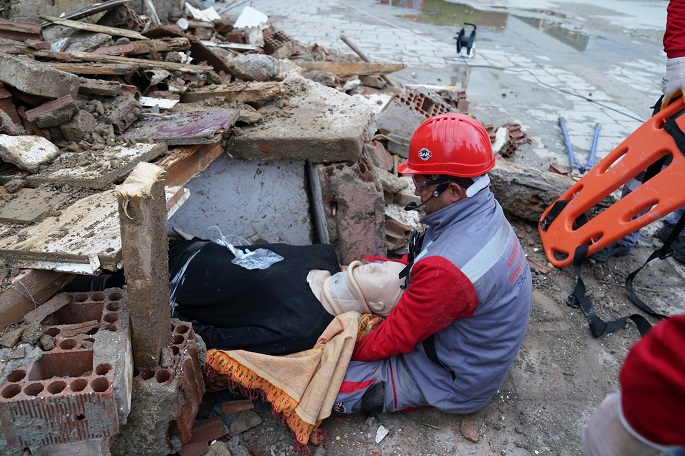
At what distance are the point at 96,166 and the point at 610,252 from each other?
161 inches

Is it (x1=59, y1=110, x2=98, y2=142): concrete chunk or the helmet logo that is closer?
the helmet logo

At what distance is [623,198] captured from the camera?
3.89m

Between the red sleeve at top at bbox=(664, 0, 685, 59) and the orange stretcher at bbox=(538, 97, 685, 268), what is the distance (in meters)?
0.39

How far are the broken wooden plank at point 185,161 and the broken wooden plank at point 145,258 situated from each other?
0.91 meters

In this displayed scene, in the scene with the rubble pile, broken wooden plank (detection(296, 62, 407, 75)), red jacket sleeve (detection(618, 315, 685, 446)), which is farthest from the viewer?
broken wooden plank (detection(296, 62, 407, 75))

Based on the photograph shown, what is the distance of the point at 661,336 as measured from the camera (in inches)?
40.7

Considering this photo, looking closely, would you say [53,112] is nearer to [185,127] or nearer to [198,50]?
[185,127]

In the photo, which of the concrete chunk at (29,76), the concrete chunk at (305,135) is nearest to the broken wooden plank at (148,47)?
the concrete chunk at (305,135)

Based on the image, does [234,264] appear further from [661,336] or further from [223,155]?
[661,336]

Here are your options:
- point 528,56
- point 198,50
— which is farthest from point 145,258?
point 528,56

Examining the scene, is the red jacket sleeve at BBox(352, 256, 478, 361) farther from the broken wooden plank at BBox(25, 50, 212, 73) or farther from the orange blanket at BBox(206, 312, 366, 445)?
the broken wooden plank at BBox(25, 50, 212, 73)

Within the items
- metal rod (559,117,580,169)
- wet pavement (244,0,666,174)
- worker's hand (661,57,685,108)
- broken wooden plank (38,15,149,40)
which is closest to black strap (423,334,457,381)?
worker's hand (661,57,685,108)

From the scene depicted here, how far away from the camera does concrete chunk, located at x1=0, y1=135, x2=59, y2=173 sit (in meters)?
2.66

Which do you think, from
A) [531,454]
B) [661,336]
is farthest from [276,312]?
[661,336]
